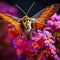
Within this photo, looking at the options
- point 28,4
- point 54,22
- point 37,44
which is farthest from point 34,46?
point 28,4

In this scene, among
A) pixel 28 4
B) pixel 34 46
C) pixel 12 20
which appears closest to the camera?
pixel 34 46

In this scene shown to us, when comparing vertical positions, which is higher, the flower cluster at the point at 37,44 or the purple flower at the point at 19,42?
the purple flower at the point at 19,42

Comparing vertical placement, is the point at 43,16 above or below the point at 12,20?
below

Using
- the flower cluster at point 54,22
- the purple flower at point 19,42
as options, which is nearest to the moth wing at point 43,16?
the flower cluster at point 54,22

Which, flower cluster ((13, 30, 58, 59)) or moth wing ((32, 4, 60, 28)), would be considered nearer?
flower cluster ((13, 30, 58, 59))

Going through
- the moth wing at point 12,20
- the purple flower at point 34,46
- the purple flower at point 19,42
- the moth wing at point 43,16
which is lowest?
the moth wing at point 43,16

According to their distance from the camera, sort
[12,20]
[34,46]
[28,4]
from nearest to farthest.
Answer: [34,46]
[12,20]
[28,4]

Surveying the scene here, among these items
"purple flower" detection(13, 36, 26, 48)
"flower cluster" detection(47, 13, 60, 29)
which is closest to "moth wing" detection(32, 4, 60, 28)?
"flower cluster" detection(47, 13, 60, 29)

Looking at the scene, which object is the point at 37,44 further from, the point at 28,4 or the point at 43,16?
the point at 28,4

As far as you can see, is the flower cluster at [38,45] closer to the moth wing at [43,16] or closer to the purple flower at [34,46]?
the purple flower at [34,46]

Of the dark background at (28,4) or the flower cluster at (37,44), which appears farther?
the dark background at (28,4)

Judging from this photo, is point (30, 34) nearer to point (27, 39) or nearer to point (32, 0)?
point (27, 39)

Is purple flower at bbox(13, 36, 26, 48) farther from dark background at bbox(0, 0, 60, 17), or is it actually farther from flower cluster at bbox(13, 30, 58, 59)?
dark background at bbox(0, 0, 60, 17)
